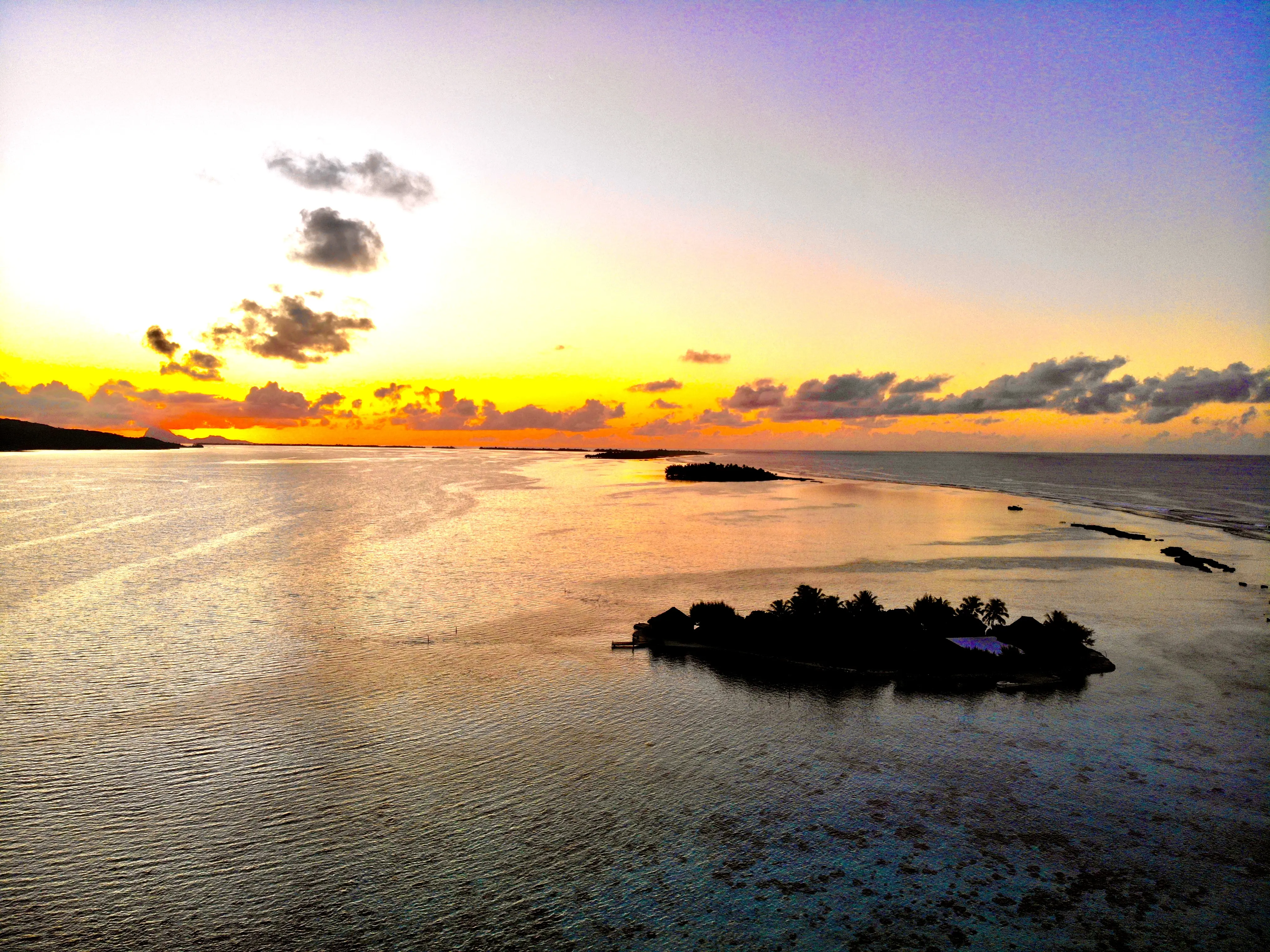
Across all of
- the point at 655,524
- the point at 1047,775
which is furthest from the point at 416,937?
the point at 655,524

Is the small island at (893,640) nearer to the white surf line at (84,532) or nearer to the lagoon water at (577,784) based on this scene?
the lagoon water at (577,784)

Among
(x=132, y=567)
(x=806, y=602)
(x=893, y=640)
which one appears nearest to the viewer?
(x=893, y=640)

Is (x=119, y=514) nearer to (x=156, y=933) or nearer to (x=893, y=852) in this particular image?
(x=156, y=933)

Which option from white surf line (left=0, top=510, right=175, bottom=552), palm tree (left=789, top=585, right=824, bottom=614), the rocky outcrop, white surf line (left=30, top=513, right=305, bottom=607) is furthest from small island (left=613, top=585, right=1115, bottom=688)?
white surf line (left=0, top=510, right=175, bottom=552)

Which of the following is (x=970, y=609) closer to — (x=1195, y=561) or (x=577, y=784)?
(x=577, y=784)

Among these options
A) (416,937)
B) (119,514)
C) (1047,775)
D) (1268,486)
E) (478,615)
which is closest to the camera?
(416,937)

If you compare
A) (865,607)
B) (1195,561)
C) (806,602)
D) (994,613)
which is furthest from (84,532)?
(1195,561)

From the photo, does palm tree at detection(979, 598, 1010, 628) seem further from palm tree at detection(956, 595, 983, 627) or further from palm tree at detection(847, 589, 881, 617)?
palm tree at detection(847, 589, 881, 617)

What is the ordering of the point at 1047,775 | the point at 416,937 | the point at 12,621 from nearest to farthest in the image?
the point at 416,937
the point at 1047,775
the point at 12,621
